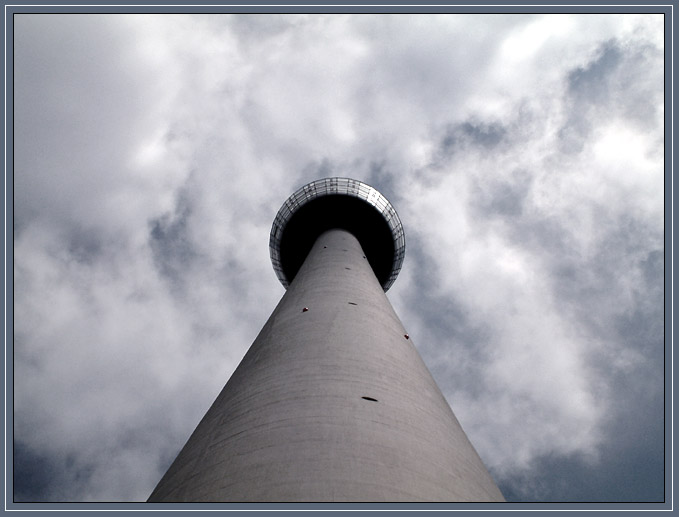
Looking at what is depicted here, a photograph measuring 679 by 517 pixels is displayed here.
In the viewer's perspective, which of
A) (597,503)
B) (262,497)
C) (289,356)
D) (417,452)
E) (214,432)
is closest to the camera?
(597,503)

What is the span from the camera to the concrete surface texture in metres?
8.80

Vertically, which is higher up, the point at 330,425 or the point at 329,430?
the point at 330,425

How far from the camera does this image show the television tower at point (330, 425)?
883 centimetres

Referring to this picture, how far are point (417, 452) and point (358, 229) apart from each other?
31.8 metres

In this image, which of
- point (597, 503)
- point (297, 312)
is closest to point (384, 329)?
point (297, 312)

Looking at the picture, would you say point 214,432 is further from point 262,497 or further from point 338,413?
point 262,497

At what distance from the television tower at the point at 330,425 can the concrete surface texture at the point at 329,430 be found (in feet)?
0.09

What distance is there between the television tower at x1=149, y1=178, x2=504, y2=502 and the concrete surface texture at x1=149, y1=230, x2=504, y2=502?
0.03 metres

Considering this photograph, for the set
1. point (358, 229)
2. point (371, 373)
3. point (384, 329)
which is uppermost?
point (358, 229)

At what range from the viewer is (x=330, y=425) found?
10.4 metres

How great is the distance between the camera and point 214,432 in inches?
464

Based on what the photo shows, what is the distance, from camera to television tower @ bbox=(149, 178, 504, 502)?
8.83 metres

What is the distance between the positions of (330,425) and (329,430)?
0.18m

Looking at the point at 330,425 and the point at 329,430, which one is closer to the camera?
the point at 329,430
